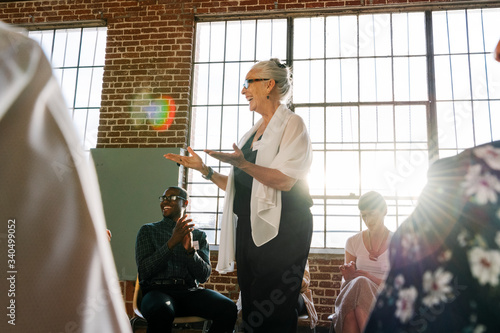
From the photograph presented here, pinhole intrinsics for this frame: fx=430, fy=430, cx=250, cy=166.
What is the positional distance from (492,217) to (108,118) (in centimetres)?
498

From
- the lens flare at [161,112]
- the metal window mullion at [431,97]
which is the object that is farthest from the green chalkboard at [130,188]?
the metal window mullion at [431,97]

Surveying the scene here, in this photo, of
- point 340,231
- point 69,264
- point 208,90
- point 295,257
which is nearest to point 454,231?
point 69,264

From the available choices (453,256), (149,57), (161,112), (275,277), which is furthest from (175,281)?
(149,57)

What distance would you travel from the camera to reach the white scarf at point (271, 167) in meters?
1.58

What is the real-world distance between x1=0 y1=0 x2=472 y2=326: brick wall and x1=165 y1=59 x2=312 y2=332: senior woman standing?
309 centimetres

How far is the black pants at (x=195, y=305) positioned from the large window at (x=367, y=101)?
1.84 m

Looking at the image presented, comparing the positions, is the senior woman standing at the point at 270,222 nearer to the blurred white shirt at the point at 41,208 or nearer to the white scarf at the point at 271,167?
the white scarf at the point at 271,167

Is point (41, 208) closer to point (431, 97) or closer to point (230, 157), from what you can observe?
point (230, 157)

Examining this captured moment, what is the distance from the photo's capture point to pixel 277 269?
5.11ft

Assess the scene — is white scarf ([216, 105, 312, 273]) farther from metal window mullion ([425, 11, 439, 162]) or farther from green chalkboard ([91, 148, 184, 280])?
metal window mullion ([425, 11, 439, 162])

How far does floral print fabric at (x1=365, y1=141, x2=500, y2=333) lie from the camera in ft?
1.44

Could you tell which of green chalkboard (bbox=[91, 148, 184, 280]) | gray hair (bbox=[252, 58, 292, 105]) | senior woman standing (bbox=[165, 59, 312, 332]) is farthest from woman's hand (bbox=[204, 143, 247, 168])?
green chalkboard (bbox=[91, 148, 184, 280])

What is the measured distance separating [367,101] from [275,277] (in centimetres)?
357

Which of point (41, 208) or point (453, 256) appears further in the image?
point (453, 256)
